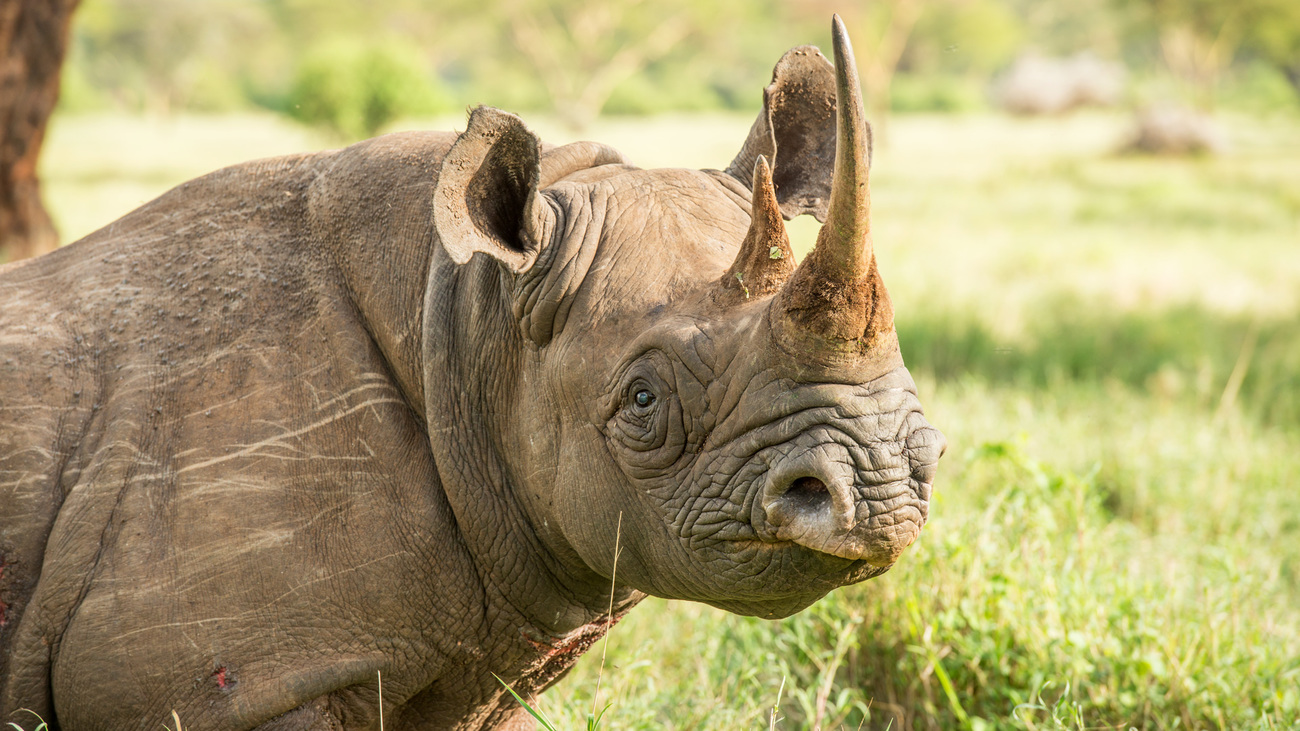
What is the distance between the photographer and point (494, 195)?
2.76m

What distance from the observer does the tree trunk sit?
794cm

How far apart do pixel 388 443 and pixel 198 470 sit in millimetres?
424

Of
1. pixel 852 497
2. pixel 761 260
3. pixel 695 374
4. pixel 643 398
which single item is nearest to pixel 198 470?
pixel 643 398

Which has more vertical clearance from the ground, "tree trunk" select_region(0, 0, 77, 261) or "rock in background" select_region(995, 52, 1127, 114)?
"tree trunk" select_region(0, 0, 77, 261)

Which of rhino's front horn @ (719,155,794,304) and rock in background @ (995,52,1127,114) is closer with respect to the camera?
rhino's front horn @ (719,155,794,304)

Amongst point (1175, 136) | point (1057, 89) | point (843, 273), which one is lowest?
point (1057, 89)

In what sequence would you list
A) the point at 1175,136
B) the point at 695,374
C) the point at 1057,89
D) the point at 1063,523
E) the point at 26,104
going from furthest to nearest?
the point at 1057,89, the point at 1175,136, the point at 26,104, the point at 1063,523, the point at 695,374

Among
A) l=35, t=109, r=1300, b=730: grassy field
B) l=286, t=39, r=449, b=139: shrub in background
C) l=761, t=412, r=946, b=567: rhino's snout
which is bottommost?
l=35, t=109, r=1300, b=730: grassy field

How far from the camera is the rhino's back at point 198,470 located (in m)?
2.71

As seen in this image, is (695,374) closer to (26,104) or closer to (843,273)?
(843,273)

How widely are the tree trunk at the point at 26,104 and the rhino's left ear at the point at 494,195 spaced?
630 centimetres

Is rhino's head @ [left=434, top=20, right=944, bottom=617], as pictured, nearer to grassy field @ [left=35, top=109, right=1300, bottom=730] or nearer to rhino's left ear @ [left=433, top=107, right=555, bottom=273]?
rhino's left ear @ [left=433, top=107, right=555, bottom=273]

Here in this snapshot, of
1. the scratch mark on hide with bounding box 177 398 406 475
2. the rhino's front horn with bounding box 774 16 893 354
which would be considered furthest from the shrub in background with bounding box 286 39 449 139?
the rhino's front horn with bounding box 774 16 893 354

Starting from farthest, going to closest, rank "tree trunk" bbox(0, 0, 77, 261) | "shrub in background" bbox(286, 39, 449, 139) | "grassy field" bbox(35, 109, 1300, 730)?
"shrub in background" bbox(286, 39, 449, 139) < "tree trunk" bbox(0, 0, 77, 261) < "grassy field" bbox(35, 109, 1300, 730)
